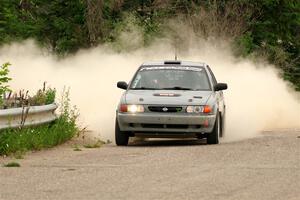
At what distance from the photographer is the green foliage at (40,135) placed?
16734 mm

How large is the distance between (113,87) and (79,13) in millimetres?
17896

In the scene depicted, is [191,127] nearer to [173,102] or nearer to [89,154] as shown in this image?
[173,102]

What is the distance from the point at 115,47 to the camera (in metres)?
44.5

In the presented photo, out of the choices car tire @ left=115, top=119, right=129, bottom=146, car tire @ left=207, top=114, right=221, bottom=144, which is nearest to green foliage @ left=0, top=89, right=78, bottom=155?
car tire @ left=115, top=119, right=129, bottom=146

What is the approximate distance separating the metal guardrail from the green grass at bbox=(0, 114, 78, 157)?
11 centimetres

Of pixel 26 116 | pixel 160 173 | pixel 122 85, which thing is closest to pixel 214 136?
pixel 122 85

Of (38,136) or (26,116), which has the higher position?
(26,116)

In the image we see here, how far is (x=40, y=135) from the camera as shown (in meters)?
18.4

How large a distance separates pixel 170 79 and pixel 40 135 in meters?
3.31

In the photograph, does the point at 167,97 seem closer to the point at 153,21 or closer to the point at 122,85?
the point at 122,85

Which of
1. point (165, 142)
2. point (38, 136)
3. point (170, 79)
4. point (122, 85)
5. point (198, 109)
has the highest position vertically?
point (170, 79)

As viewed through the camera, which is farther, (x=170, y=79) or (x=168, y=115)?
(x=170, y=79)

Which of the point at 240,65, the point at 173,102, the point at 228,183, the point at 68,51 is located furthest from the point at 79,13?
A: the point at 228,183

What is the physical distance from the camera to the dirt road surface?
11.5m
